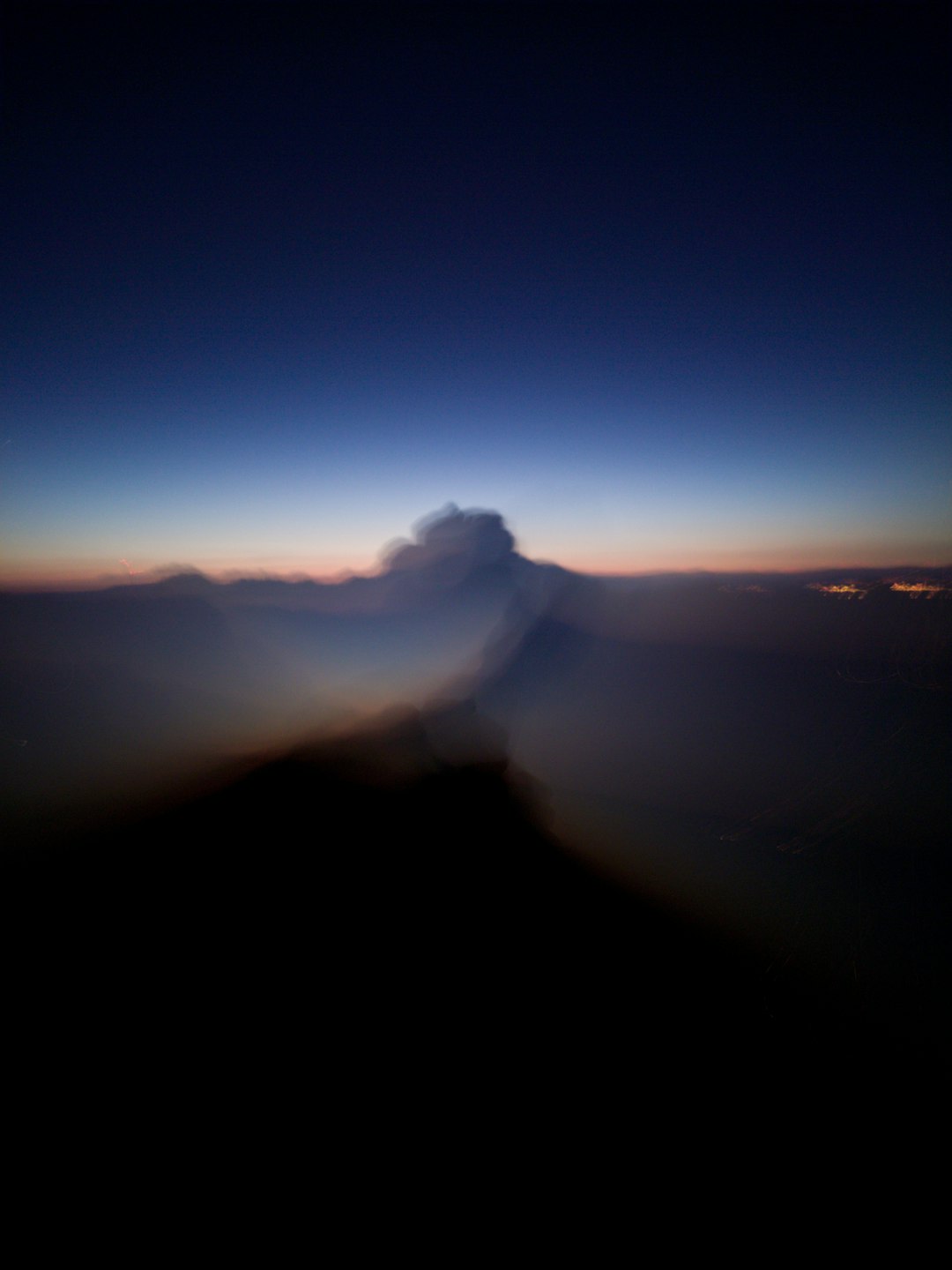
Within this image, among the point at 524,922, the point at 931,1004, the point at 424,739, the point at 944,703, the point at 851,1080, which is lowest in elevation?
the point at 931,1004

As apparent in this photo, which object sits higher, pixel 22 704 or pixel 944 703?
pixel 22 704

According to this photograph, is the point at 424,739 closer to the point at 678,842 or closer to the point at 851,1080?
the point at 678,842

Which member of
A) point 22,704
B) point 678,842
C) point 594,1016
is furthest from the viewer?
point 678,842

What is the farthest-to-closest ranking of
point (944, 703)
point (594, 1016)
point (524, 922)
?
1. point (944, 703)
2. point (524, 922)
3. point (594, 1016)

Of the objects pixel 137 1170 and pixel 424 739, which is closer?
pixel 137 1170

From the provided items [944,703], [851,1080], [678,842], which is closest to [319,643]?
[678,842]

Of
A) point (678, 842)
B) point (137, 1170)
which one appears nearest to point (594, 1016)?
point (137, 1170)

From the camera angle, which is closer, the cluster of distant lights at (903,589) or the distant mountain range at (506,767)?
the distant mountain range at (506,767)

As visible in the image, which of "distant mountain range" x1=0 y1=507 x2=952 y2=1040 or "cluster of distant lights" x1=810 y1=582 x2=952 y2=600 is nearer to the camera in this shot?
"distant mountain range" x1=0 y1=507 x2=952 y2=1040

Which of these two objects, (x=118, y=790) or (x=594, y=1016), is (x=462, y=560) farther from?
(x=594, y=1016)
